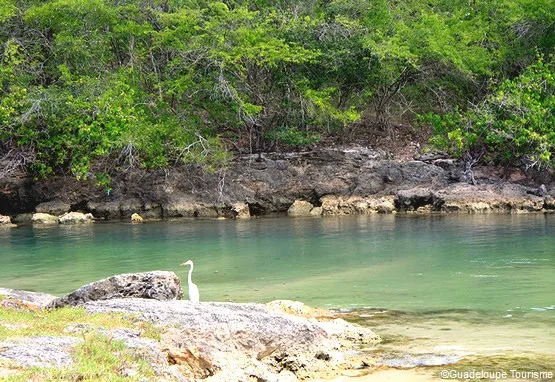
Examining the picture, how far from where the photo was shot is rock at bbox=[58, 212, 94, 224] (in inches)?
1079

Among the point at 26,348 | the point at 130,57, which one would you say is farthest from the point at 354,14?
the point at 26,348

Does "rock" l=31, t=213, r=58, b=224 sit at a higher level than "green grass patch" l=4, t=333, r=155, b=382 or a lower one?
higher

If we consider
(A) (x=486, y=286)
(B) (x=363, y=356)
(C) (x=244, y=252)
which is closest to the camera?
(B) (x=363, y=356)

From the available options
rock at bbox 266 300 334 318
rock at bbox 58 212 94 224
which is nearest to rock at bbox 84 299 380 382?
rock at bbox 266 300 334 318

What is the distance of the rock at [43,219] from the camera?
27812 mm

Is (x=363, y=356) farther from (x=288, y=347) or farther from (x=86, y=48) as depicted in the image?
(x=86, y=48)

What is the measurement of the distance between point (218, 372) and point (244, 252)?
450 inches

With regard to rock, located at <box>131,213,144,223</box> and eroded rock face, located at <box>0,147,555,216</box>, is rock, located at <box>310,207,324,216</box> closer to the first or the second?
eroded rock face, located at <box>0,147,555,216</box>

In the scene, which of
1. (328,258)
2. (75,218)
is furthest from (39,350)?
(75,218)

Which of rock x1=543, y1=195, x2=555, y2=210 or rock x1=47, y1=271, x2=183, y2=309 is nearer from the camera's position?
rock x1=47, y1=271, x2=183, y2=309

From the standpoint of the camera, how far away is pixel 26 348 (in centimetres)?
618

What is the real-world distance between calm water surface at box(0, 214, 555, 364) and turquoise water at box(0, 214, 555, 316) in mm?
26

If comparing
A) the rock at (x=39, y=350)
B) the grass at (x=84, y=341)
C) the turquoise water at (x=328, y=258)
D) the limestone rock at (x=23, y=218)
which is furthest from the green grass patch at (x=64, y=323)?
the limestone rock at (x=23, y=218)

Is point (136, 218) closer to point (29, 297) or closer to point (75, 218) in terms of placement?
point (75, 218)
